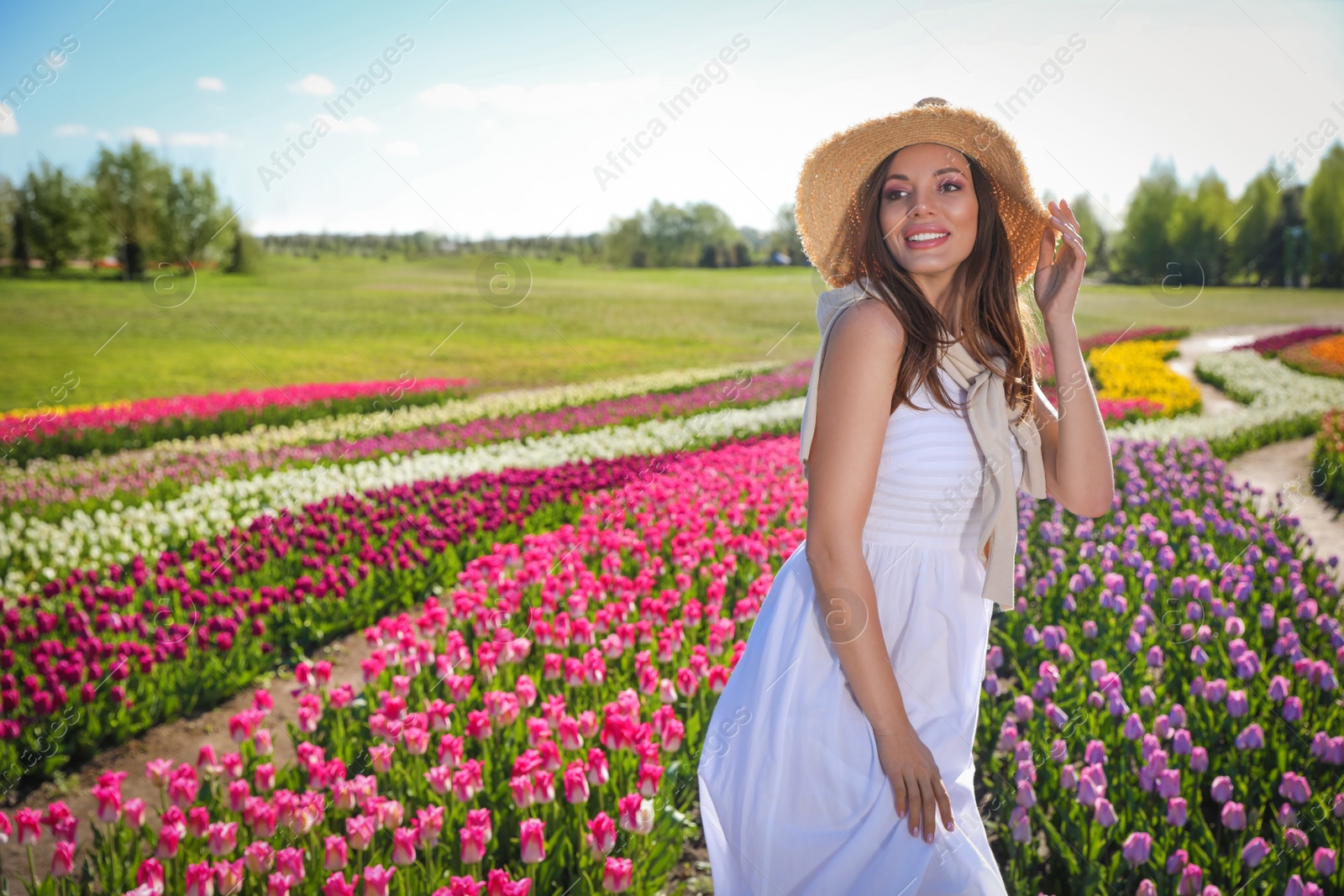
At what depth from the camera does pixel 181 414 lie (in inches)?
430

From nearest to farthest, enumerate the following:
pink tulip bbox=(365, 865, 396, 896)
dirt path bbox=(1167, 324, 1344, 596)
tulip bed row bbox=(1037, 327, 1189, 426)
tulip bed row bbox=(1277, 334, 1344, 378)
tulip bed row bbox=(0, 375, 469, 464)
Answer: pink tulip bbox=(365, 865, 396, 896) → dirt path bbox=(1167, 324, 1344, 596) → tulip bed row bbox=(1037, 327, 1189, 426) → tulip bed row bbox=(0, 375, 469, 464) → tulip bed row bbox=(1277, 334, 1344, 378)

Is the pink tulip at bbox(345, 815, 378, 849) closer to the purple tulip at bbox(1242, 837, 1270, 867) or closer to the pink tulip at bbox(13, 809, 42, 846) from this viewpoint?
the pink tulip at bbox(13, 809, 42, 846)

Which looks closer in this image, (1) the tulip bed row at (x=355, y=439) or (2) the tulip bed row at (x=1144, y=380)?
(1) the tulip bed row at (x=355, y=439)

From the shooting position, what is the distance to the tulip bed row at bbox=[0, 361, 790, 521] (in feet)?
23.6

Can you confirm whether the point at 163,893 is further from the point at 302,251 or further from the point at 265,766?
the point at 302,251

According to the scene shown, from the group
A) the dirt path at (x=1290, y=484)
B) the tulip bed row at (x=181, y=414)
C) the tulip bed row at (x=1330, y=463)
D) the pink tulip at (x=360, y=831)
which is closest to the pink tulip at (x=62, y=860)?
the pink tulip at (x=360, y=831)

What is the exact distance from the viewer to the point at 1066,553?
15.3 feet

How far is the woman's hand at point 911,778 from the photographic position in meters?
1.45

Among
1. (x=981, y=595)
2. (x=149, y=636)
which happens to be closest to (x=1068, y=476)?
(x=981, y=595)

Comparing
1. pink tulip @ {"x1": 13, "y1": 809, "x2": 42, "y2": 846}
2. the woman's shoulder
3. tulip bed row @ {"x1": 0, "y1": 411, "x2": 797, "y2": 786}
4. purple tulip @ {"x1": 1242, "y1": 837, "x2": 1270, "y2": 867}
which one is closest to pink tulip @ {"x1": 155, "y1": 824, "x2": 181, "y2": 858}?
pink tulip @ {"x1": 13, "y1": 809, "x2": 42, "y2": 846}

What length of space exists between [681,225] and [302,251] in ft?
41.1

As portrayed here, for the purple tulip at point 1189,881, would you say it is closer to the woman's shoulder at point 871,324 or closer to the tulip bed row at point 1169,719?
the tulip bed row at point 1169,719

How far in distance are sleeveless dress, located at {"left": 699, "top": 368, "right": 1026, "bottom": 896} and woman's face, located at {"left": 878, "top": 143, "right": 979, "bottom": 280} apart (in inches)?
9.5

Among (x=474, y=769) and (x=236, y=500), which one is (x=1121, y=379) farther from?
(x=474, y=769)
